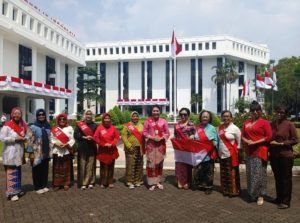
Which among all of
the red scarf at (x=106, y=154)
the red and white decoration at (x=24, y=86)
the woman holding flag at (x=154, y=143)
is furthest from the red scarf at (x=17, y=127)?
the red and white decoration at (x=24, y=86)

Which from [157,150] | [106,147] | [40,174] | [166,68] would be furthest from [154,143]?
[166,68]

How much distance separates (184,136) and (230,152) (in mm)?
1003

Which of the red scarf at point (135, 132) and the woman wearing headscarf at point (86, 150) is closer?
the woman wearing headscarf at point (86, 150)

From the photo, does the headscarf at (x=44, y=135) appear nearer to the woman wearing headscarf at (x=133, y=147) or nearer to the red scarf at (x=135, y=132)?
the woman wearing headscarf at (x=133, y=147)

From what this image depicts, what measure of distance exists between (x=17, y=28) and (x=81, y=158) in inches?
1021

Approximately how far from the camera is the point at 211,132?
6.10 meters

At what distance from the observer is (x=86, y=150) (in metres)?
6.54

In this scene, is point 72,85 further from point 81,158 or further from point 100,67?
point 81,158

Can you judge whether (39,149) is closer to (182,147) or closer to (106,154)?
(106,154)

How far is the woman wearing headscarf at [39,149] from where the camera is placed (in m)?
6.11

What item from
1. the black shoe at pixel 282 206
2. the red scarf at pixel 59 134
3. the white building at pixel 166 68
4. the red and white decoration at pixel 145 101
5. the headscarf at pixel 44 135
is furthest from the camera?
the red and white decoration at pixel 145 101

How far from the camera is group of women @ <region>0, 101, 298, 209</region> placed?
209 inches

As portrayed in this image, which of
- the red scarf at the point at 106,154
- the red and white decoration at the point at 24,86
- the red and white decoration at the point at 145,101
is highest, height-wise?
the red and white decoration at the point at 145,101

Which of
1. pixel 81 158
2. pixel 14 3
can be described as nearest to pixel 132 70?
pixel 14 3
